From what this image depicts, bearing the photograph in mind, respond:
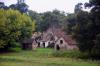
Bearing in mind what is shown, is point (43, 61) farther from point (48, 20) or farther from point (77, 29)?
point (48, 20)

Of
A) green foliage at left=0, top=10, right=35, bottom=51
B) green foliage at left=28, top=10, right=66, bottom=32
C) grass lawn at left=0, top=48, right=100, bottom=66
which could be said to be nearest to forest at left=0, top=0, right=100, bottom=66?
green foliage at left=0, top=10, right=35, bottom=51

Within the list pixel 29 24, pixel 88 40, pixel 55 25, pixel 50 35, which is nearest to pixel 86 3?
pixel 88 40

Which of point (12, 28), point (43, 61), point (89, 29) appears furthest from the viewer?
point (12, 28)

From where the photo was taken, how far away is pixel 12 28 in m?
73.5

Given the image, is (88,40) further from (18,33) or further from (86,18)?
(18,33)

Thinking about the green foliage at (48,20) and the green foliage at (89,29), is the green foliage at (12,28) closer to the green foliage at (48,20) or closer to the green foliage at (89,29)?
the green foliage at (89,29)

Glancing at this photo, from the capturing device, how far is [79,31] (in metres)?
53.8

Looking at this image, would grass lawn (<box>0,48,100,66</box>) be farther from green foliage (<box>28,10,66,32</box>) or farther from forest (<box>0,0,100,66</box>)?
green foliage (<box>28,10,66,32</box>)

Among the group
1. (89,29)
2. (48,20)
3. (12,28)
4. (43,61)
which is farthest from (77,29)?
(48,20)

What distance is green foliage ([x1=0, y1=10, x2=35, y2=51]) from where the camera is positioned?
6825cm

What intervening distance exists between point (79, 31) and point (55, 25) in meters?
83.4

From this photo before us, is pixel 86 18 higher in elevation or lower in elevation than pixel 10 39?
higher

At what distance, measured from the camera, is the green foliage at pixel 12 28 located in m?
68.2

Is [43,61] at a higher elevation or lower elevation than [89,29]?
lower
